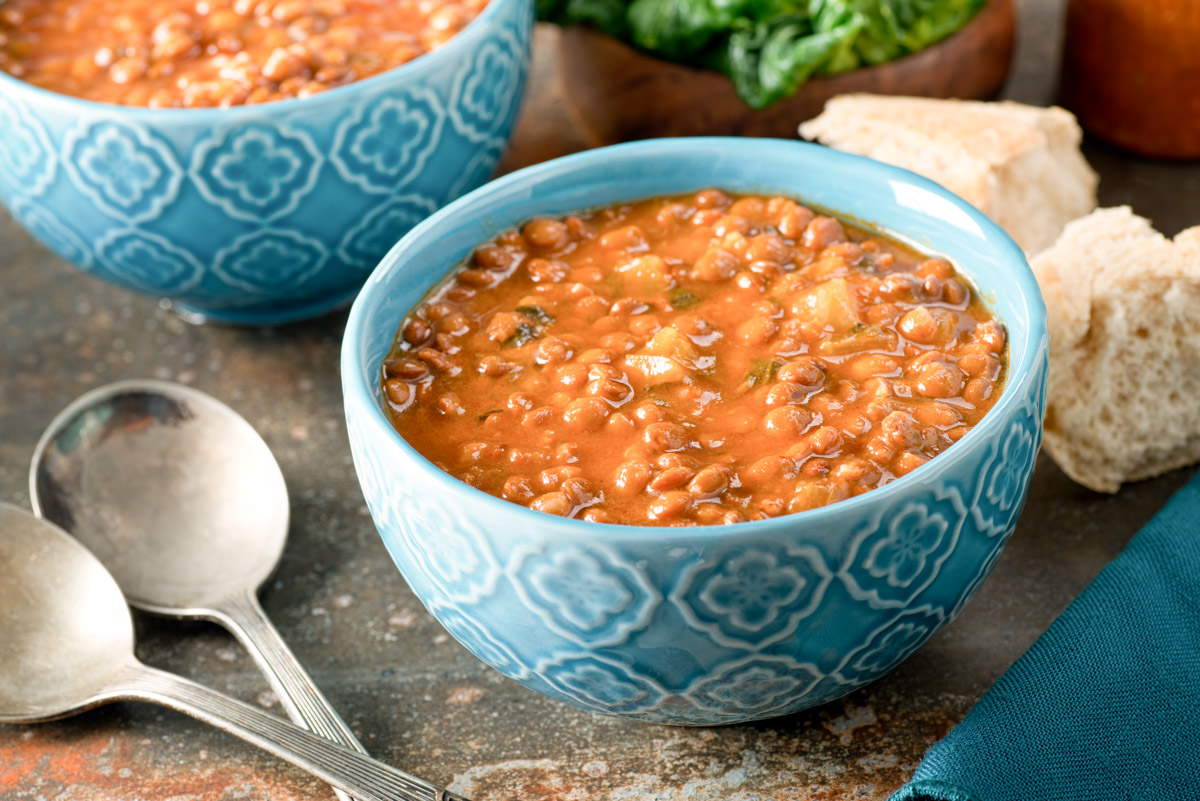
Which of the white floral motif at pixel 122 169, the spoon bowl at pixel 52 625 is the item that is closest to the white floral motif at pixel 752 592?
the spoon bowl at pixel 52 625

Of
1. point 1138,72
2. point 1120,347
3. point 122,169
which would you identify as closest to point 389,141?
point 122,169

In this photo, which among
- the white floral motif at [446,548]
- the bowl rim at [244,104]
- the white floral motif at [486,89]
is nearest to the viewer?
the white floral motif at [446,548]

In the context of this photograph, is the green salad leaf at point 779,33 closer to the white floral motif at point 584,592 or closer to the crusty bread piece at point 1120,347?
the crusty bread piece at point 1120,347

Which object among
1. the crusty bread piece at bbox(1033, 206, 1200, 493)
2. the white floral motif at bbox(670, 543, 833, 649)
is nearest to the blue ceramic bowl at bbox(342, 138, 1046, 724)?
the white floral motif at bbox(670, 543, 833, 649)

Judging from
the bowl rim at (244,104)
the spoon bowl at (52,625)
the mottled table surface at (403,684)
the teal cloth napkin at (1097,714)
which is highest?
the bowl rim at (244,104)

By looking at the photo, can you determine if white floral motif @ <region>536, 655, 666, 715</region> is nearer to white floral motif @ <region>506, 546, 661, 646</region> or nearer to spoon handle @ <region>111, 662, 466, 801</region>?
white floral motif @ <region>506, 546, 661, 646</region>

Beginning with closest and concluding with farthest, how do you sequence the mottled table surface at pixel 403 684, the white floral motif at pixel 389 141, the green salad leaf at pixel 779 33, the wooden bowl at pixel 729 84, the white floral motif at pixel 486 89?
the mottled table surface at pixel 403 684, the white floral motif at pixel 389 141, the white floral motif at pixel 486 89, the green salad leaf at pixel 779 33, the wooden bowl at pixel 729 84

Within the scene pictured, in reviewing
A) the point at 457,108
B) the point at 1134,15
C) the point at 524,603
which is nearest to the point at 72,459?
the point at 457,108
